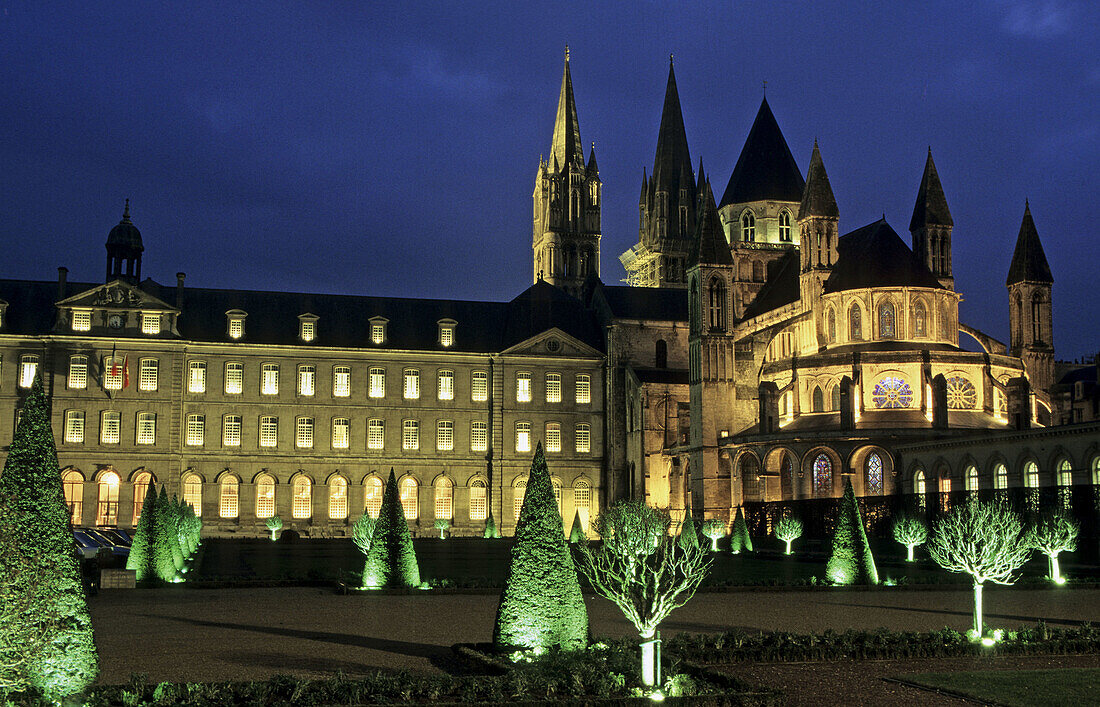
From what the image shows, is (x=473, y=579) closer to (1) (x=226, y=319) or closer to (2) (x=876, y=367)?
(2) (x=876, y=367)

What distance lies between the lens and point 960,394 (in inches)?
2261

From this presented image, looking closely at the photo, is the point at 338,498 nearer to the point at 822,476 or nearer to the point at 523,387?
the point at 523,387

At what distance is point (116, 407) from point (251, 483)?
296 inches

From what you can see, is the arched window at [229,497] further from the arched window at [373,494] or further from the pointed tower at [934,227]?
the pointed tower at [934,227]

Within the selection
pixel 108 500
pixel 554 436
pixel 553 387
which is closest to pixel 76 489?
pixel 108 500

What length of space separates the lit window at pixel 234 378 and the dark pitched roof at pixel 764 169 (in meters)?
32.7

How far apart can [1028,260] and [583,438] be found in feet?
79.9

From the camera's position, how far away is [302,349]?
63281mm

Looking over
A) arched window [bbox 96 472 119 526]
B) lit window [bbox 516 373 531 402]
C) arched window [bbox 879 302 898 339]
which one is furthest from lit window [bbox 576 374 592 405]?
arched window [bbox 96 472 119 526]

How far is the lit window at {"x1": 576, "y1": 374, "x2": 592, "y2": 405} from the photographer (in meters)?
66.6

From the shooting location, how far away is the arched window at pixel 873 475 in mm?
53656

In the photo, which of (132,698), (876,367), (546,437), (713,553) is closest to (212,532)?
(546,437)

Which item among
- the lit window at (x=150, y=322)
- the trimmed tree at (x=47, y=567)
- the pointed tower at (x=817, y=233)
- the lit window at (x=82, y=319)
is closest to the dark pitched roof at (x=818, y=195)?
the pointed tower at (x=817, y=233)

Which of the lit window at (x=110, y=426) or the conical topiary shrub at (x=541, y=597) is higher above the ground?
the lit window at (x=110, y=426)
